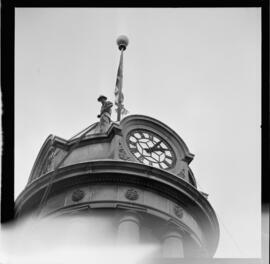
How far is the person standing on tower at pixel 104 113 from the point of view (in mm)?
27797

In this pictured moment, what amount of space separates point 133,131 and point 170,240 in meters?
5.39

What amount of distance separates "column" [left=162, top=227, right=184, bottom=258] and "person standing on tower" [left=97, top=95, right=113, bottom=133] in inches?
231

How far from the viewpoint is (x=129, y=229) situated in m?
23.3

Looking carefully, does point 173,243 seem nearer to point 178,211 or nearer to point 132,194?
point 178,211

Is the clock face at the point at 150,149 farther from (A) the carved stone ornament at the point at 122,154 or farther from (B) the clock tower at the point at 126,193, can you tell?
(A) the carved stone ornament at the point at 122,154

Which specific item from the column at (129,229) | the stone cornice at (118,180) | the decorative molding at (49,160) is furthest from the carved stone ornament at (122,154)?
the decorative molding at (49,160)

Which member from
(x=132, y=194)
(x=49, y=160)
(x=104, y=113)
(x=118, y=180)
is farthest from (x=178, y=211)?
(x=49, y=160)

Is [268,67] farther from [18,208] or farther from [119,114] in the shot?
[119,114]

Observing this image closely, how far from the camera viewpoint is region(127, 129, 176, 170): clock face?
26391mm

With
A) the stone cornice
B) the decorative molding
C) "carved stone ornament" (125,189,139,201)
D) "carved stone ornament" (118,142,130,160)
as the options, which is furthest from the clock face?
the decorative molding

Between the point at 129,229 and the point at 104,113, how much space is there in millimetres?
6749

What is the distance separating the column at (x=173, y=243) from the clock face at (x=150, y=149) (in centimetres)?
313

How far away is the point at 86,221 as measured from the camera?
23797 mm
